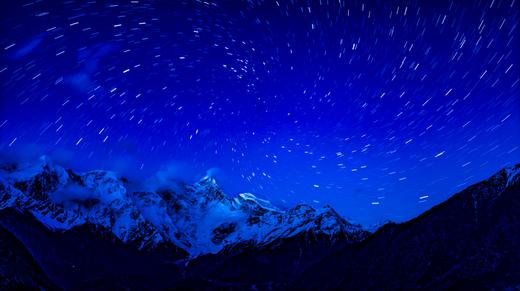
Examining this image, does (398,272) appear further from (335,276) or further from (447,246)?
(335,276)

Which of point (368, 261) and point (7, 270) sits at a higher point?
point (368, 261)

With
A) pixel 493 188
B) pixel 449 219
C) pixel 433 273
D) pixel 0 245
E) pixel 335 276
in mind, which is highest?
pixel 493 188

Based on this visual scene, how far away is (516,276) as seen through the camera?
120 metres

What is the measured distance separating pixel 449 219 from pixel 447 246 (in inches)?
626

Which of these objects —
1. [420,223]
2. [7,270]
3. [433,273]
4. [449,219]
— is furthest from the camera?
[420,223]

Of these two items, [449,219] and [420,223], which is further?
[420,223]

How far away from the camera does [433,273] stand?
147625 millimetres

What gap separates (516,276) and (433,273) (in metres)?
32.6

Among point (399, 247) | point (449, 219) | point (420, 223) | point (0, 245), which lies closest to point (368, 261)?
point (399, 247)

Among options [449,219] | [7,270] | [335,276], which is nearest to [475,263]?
[449,219]

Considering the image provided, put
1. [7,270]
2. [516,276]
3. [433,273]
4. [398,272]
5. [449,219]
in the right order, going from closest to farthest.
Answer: [516,276] → [7,270] → [433,273] → [398,272] → [449,219]

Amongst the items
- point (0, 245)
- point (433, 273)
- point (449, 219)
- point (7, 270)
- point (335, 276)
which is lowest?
point (7, 270)

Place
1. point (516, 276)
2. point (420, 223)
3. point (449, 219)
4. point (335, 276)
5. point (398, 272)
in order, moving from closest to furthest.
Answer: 1. point (516, 276)
2. point (398, 272)
3. point (449, 219)
4. point (420, 223)
5. point (335, 276)

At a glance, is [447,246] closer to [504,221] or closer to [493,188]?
[504,221]
